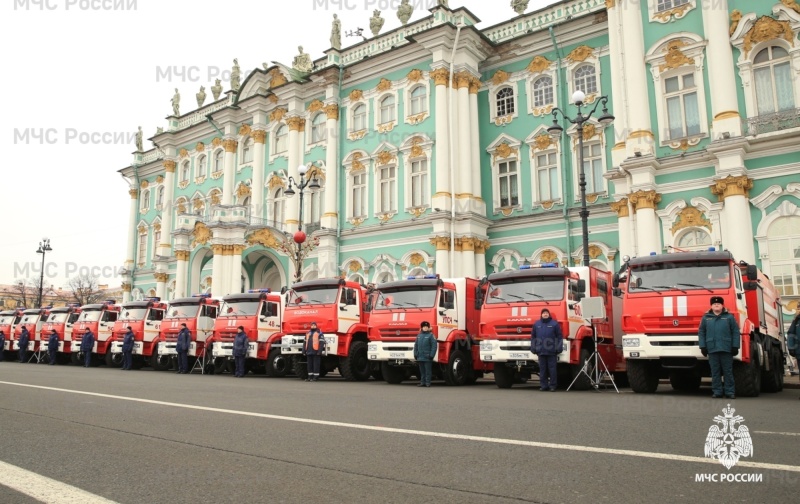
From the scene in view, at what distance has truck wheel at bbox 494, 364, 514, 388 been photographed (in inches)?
591

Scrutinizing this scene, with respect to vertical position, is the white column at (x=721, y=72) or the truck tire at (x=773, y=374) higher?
the white column at (x=721, y=72)

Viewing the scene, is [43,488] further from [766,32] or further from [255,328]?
[766,32]

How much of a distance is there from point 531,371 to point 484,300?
1.99 meters

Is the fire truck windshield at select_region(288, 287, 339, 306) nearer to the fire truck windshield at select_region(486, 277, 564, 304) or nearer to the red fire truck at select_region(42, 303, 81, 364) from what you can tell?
the fire truck windshield at select_region(486, 277, 564, 304)

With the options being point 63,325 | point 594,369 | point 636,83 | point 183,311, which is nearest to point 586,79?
point 636,83

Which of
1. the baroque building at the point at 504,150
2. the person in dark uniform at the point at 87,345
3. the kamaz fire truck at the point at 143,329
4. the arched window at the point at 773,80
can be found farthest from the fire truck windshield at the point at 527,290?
the person in dark uniform at the point at 87,345

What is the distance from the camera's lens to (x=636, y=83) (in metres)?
23.9

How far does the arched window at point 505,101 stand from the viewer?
30516 millimetres

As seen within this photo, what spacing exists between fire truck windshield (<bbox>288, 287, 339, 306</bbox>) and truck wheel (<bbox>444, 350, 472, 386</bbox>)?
4.17 m

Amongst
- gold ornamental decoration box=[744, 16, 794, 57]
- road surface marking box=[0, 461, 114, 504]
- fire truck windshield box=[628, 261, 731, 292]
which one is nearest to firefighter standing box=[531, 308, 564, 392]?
fire truck windshield box=[628, 261, 731, 292]

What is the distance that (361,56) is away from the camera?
34.3 metres

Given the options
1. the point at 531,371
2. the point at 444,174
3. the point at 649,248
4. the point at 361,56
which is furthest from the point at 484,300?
the point at 361,56

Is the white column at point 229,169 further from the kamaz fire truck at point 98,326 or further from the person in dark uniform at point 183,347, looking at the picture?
the person in dark uniform at point 183,347

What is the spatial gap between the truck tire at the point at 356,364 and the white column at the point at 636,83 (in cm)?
1255
